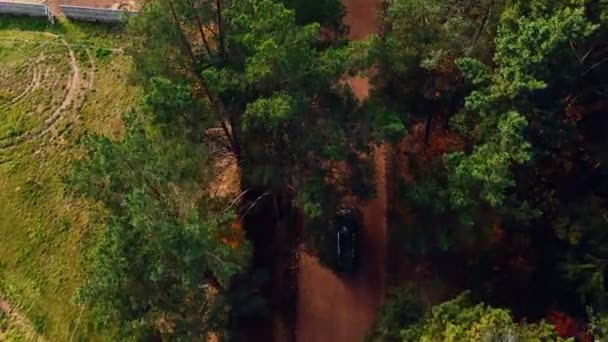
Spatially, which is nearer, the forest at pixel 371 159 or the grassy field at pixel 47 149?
the forest at pixel 371 159

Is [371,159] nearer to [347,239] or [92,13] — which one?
[347,239]

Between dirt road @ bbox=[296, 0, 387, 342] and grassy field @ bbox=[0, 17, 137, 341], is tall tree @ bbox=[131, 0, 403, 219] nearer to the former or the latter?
dirt road @ bbox=[296, 0, 387, 342]

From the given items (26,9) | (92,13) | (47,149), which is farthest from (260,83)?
(26,9)

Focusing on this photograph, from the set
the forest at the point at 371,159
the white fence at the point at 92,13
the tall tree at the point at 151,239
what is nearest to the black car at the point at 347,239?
the forest at the point at 371,159

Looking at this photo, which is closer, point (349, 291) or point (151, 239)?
point (151, 239)

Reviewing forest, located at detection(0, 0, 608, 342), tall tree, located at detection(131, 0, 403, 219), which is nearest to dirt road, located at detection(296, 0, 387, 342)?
forest, located at detection(0, 0, 608, 342)

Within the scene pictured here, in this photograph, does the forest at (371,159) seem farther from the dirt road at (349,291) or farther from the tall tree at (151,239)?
the dirt road at (349,291)
